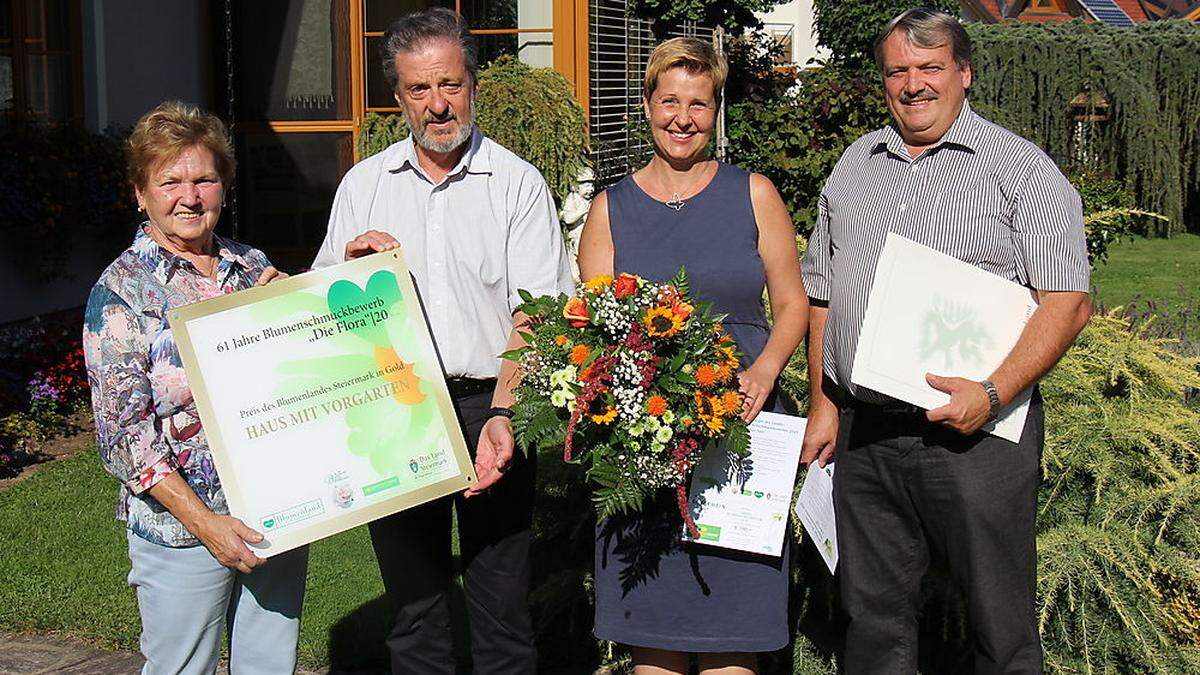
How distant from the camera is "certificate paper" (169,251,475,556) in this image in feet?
9.40

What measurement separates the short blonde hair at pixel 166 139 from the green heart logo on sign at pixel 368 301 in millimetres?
415

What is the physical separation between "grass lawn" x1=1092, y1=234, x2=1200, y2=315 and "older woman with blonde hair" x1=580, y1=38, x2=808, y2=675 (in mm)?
7872

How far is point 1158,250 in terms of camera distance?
1606 cm

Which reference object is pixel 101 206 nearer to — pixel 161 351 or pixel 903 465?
pixel 161 351

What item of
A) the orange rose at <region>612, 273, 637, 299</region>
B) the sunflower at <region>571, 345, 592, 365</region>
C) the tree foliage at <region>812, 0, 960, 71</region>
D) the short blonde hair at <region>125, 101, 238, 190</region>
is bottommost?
the sunflower at <region>571, 345, 592, 365</region>

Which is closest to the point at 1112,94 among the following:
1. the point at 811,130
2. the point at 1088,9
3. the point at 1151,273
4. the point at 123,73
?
the point at 1151,273

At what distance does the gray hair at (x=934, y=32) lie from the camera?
3.16 meters

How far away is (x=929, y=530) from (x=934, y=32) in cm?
130

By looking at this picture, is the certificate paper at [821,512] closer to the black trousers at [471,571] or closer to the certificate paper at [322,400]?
the black trousers at [471,571]

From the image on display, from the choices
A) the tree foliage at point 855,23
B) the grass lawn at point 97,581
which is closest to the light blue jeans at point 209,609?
the grass lawn at point 97,581

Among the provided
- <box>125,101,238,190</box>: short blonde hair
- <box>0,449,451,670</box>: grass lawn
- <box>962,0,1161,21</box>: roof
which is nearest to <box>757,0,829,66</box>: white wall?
<box>962,0,1161,21</box>: roof

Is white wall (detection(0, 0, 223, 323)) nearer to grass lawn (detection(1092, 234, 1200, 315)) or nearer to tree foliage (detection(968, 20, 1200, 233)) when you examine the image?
grass lawn (detection(1092, 234, 1200, 315))

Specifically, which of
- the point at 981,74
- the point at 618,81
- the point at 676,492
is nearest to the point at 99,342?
the point at 676,492

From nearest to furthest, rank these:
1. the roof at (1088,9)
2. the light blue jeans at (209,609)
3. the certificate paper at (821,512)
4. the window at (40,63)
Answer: the light blue jeans at (209,609) → the certificate paper at (821,512) → the window at (40,63) → the roof at (1088,9)
